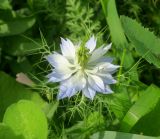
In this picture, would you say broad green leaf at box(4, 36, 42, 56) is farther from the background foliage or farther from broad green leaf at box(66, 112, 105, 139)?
broad green leaf at box(66, 112, 105, 139)

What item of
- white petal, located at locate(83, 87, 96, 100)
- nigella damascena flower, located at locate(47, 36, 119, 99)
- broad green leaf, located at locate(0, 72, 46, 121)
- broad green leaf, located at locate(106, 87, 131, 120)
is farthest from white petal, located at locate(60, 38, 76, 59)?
broad green leaf, located at locate(0, 72, 46, 121)

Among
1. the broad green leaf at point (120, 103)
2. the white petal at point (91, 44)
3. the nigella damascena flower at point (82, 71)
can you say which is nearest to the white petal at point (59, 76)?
the nigella damascena flower at point (82, 71)

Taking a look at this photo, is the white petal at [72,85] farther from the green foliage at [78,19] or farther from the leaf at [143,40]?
the green foliage at [78,19]

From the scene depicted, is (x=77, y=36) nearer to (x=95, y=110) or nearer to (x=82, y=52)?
(x=95, y=110)

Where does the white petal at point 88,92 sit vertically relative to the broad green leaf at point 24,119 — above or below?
above

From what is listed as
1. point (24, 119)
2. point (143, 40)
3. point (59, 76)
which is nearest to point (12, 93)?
point (24, 119)

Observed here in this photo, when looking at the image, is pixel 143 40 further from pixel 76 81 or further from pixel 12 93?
pixel 12 93
